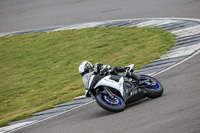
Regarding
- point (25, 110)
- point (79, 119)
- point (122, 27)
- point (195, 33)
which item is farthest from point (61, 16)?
point (79, 119)

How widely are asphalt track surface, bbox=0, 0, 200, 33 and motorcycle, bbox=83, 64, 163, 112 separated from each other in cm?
839

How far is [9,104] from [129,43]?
18.2 ft

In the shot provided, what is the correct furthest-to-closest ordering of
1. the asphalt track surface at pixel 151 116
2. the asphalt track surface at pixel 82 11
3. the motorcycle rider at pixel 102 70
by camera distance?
the asphalt track surface at pixel 82 11 < the motorcycle rider at pixel 102 70 < the asphalt track surface at pixel 151 116

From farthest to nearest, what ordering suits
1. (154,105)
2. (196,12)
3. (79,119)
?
(196,12) < (79,119) < (154,105)

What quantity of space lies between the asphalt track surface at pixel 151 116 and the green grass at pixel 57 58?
1908 mm

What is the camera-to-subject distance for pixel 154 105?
25.0 ft

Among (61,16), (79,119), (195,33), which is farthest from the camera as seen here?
(61,16)

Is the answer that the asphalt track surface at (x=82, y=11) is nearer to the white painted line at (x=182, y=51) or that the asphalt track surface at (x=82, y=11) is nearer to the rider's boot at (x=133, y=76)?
the white painted line at (x=182, y=51)

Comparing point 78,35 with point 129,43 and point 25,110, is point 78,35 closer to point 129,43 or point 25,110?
point 129,43

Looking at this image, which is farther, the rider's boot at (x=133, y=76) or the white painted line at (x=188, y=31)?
the white painted line at (x=188, y=31)

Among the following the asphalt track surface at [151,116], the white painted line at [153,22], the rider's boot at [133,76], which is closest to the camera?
the asphalt track surface at [151,116]

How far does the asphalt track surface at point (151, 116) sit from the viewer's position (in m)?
6.13

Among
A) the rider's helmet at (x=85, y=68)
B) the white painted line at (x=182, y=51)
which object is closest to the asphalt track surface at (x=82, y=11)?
the white painted line at (x=182, y=51)

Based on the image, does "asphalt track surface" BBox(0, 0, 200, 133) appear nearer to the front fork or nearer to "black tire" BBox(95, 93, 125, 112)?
"black tire" BBox(95, 93, 125, 112)
